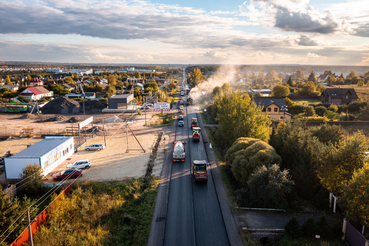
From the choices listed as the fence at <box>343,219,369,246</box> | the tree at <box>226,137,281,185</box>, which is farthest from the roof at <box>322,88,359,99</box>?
the fence at <box>343,219,369,246</box>

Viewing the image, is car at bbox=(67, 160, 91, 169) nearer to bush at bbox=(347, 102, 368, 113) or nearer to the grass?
the grass

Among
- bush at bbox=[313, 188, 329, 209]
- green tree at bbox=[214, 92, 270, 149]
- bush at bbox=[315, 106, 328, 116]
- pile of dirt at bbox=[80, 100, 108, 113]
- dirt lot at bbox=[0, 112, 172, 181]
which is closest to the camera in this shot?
bush at bbox=[313, 188, 329, 209]

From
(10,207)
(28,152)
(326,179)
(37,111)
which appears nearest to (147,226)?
(10,207)

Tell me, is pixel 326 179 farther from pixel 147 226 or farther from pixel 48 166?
pixel 48 166

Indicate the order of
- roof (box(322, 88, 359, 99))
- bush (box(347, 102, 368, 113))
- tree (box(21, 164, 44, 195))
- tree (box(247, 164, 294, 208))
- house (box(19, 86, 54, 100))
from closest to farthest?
tree (box(247, 164, 294, 208)) → tree (box(21, 164, 44, 195)) → bush (box(347, 102, 368, 113)) → roof (box(322, 88, 359, 99)) → house (box(19, 86, 54, 100))

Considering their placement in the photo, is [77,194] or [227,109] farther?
[227,109]

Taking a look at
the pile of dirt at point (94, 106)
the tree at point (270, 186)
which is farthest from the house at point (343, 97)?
the pile of dirt at point (94, 106)

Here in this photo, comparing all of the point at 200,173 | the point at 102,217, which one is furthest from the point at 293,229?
the point at 102,217
